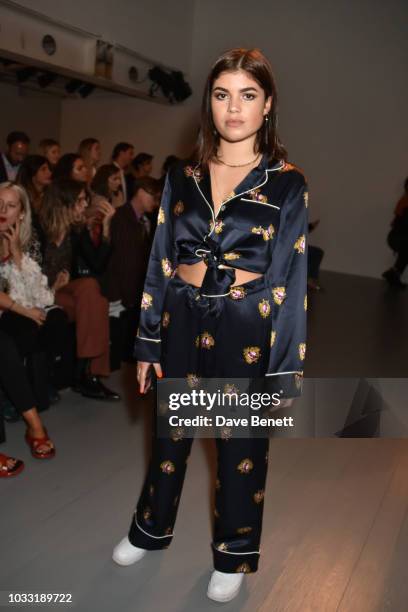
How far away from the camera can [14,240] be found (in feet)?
9.46

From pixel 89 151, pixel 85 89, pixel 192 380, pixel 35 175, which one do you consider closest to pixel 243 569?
pixel 192 380

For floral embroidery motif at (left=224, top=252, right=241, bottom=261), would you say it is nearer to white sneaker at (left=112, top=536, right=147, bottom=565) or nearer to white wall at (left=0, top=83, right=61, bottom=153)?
white sneaker at (left=112, top=536, right=147, bottom=565)

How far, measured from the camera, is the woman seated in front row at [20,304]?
256 cm

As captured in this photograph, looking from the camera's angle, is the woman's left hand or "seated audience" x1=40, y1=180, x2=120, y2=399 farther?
"seated audience" x1=40, y1=180, x2=120, y2=399

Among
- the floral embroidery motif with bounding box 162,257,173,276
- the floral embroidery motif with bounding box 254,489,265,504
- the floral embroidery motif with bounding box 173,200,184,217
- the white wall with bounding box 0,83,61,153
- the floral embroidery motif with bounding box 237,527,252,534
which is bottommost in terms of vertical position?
the floral embroidery motif with bounding box 237,527,252,534

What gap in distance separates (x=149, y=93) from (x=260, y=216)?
7440 millimetres

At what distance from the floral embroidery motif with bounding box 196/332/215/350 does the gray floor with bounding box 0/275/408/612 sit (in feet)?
2.39

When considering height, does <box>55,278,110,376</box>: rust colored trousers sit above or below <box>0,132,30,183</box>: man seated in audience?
below

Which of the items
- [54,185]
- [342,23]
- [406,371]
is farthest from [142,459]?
[342,23]

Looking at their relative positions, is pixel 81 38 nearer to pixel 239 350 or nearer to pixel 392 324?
pixel 392 324

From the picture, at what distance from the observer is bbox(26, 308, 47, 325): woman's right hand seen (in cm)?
290

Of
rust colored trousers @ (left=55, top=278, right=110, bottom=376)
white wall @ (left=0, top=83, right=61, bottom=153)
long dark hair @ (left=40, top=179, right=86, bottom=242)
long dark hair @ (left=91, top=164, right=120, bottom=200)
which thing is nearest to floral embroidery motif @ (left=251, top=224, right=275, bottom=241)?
rust colored trousers @ (left=55, top=278, right=110, bottom=376)

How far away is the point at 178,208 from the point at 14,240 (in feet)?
4.78

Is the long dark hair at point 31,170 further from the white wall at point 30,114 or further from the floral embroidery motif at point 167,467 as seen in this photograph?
the white wall at point 30,114
